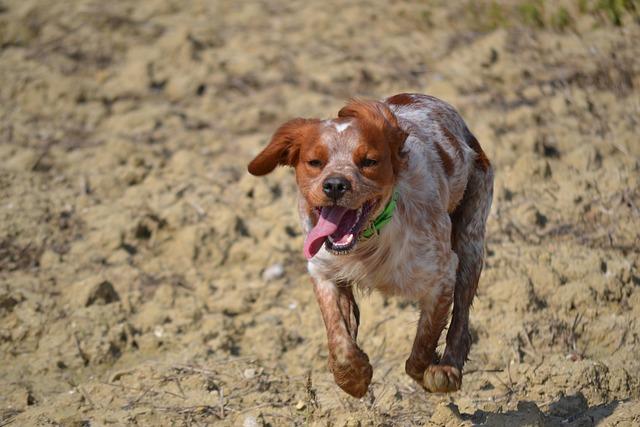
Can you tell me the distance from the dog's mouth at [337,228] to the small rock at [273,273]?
2.41 meters

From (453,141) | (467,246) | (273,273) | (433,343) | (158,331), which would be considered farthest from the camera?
(273,273)

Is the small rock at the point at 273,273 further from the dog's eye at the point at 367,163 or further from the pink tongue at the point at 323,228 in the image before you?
the dog's eye at the point at 367,163

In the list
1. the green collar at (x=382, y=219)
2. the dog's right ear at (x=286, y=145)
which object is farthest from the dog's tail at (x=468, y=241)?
the dog's right ear at (x=286, y=145)

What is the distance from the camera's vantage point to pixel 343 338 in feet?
14.5

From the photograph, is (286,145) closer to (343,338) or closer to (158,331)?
(343,338)

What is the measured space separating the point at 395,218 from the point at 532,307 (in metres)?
1.79

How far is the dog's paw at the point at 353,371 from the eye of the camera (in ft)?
14.3

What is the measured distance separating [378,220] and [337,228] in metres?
0.25

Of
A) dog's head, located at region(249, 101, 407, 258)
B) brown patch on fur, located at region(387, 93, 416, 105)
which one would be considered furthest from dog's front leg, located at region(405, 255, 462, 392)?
brown patch on fur, located at region(387, 93, 416, 105)

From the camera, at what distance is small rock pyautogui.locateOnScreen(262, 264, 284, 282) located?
21.5 ft

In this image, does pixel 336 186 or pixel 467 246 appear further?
pixel 467 246

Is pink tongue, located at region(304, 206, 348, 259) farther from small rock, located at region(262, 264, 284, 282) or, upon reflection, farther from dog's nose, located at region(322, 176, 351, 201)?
small rock, located at region(262, 264, 284, 282)

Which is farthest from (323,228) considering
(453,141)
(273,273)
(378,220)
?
(273,273)

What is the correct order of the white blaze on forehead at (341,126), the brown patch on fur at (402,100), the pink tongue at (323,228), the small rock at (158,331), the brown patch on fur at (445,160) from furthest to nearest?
the small rock at (158,331), the brown patch on fur at (402,100), the brown patch on fur at (445,160), the white blaze on forehead at (341,126), the pink tongue at (323,228)
